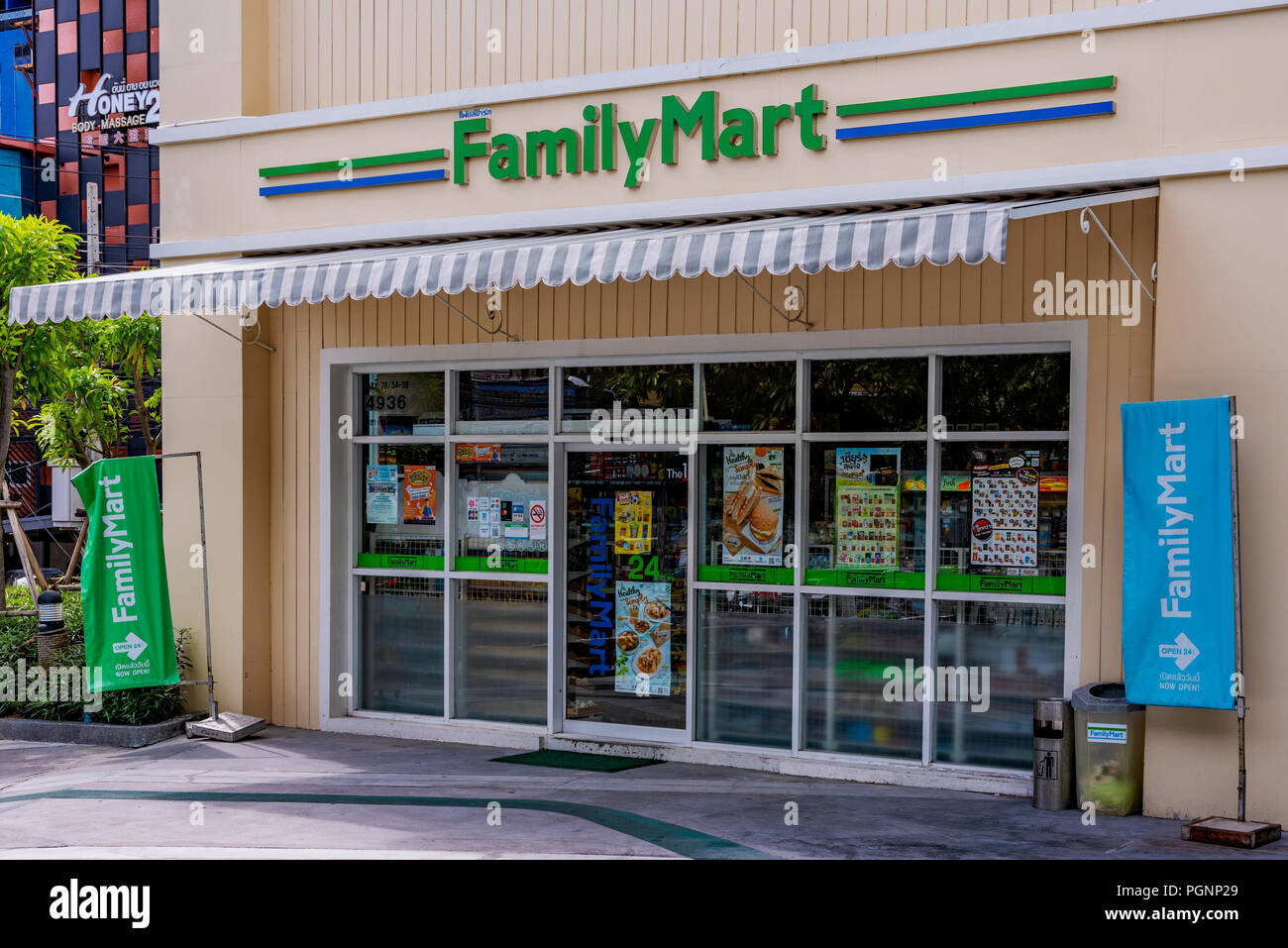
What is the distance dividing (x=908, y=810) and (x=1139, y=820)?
1.32 meters

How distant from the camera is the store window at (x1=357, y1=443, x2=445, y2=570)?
35.9 feet

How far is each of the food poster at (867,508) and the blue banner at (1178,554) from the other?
1.70 m

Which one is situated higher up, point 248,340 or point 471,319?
point 471,319

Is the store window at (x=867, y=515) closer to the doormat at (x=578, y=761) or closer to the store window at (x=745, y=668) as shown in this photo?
the store window at (x=745, y=668)

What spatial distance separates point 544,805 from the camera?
837cm

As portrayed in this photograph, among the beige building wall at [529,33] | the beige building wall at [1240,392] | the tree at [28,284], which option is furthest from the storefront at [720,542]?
the tree at [28,284]

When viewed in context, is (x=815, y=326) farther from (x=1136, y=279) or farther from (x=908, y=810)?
(x=908, y=810)

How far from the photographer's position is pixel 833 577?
30.7 ft

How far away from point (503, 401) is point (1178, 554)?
5.15 meters

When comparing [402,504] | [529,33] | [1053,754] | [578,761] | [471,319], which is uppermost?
[529,33]

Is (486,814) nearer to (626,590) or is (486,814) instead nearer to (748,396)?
(626,590)

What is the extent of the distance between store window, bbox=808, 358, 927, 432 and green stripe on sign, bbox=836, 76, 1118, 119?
1.63 meters

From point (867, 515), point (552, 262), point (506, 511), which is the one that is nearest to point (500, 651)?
point (506, 511)

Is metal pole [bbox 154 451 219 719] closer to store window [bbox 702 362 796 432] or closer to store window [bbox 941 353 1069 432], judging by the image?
store window [bbox 702 362 796 432]
